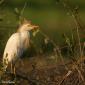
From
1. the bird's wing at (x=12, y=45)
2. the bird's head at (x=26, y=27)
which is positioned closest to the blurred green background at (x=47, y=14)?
the bird's head at (x=26, y=27)

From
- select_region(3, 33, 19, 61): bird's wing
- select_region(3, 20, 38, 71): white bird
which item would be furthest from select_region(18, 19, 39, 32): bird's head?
select_region(3, 33, 19, 61): bird's wing

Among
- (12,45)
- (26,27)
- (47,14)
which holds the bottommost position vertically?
(12,45)

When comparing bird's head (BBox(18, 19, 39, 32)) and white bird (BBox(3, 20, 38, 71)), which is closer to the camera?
white bird (BBox(3, 20, 38, 71))

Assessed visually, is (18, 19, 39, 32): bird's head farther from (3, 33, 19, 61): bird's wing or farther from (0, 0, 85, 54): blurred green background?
(0, 0, 85, 54): blurred green background

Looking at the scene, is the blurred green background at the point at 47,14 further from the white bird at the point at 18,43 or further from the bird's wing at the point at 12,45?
the bird's wing at the point at 12,45

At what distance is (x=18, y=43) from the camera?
8.16 meters

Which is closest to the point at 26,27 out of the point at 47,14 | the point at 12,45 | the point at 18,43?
the point at 18,43

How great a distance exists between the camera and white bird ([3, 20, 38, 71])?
7.83 metres

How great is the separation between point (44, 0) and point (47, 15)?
2.26 m

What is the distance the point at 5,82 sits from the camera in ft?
20.5

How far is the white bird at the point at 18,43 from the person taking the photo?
7831 millimetres

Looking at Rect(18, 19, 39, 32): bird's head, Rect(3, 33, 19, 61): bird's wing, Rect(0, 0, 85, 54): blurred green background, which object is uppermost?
Rect(0, 0, 85, 54): blurred green background

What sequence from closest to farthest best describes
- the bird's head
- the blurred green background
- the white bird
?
the white bird < the bird's head < the blurred green background

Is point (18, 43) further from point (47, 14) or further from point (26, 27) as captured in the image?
point (47, 14)
